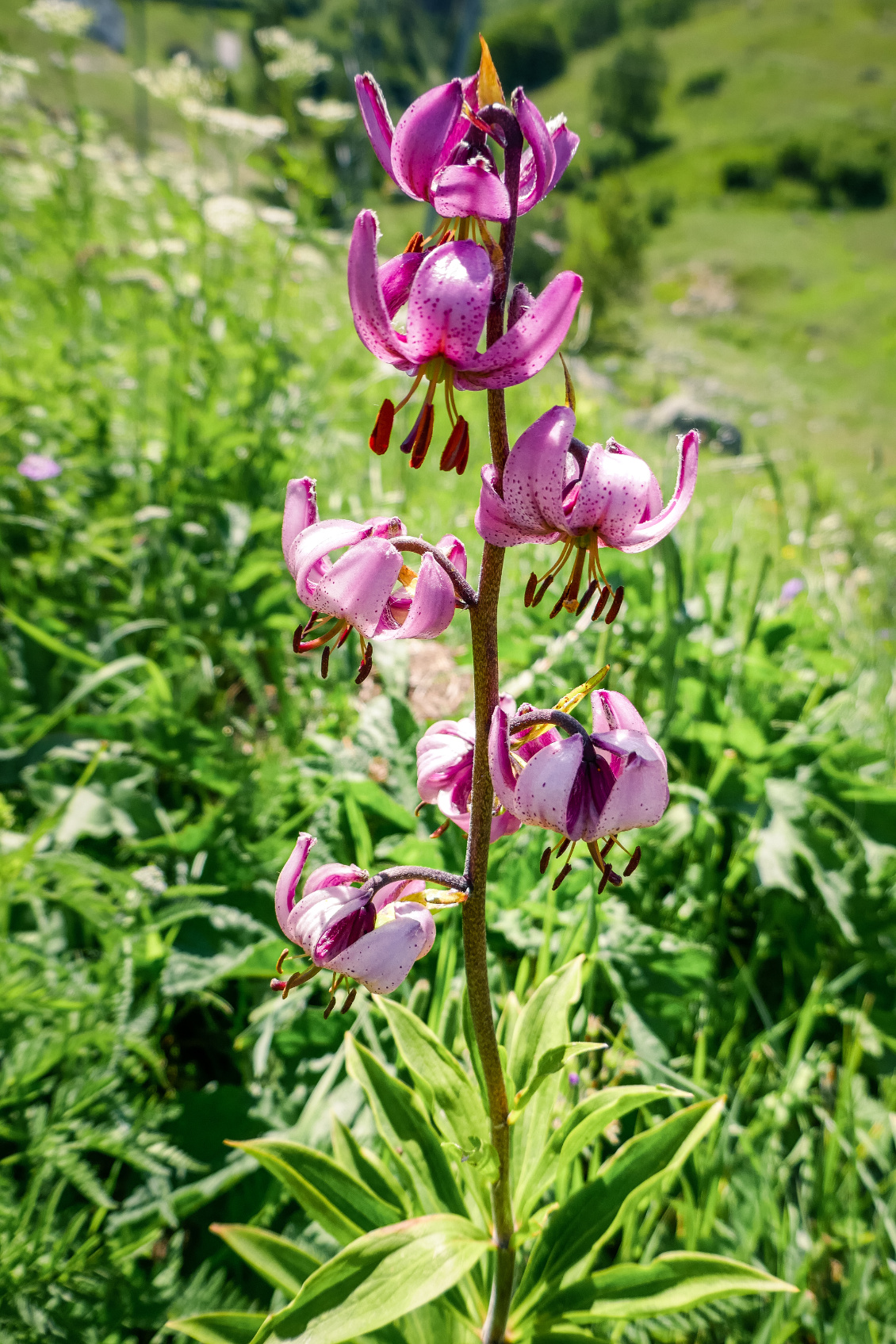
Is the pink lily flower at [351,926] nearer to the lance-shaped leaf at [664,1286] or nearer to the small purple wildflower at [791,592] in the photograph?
the lance-shaped leaf at [664,1286]

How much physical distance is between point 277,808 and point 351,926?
0.96 meters

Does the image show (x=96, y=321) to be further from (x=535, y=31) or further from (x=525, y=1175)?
(x=535, y=31)

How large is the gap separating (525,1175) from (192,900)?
746 mm

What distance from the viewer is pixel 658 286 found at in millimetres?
46969

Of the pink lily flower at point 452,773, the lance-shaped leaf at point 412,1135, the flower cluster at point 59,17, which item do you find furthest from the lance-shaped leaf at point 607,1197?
the flower cluster at point 59,17

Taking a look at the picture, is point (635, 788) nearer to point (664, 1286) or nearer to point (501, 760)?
point (501, 760)

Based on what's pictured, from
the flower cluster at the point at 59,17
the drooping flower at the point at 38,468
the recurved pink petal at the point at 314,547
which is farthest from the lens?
the flower cluster at the point at 59,17

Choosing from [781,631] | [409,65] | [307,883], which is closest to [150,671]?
[307,883]

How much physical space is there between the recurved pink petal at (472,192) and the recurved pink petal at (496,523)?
21 cm

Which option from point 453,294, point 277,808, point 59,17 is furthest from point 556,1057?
point 59,17

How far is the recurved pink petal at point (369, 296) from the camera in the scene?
637mm

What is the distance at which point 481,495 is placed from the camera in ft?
2.26

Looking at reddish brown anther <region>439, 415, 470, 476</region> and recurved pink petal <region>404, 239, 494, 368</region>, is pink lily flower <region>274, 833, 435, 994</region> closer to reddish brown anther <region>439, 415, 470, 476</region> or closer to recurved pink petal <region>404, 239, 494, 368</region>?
reddish brown anther <region>439, 415, 470, 476</region>

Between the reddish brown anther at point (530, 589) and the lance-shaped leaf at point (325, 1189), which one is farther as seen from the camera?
the lance-shaped leaf at point (325, 1189)
